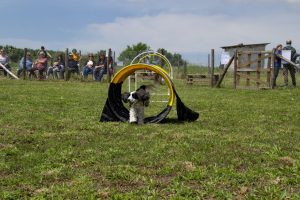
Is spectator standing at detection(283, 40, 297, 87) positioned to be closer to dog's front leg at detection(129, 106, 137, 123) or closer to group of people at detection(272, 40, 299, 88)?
group of people at detection(272, 40, 299, 88)

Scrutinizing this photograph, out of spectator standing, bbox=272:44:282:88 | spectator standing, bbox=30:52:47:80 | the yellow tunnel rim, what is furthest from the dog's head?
spectator standing, bbox=30:52:47:80

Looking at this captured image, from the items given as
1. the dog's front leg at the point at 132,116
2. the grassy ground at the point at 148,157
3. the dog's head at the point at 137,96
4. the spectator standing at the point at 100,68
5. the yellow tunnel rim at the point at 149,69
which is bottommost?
the grassy ground at the point at 148,157

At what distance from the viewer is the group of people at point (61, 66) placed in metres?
26.2

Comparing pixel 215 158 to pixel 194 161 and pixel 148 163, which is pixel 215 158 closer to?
pixel 194 161

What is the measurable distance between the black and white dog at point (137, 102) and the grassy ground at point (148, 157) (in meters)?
0.30

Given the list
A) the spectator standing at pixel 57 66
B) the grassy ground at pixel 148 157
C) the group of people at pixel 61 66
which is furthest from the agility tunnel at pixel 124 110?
the spectator standing at pixel 57 66

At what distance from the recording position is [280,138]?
806cm

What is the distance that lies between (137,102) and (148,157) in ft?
10.4

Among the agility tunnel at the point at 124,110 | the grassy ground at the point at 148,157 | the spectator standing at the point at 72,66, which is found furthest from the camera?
the spectator standing at the point at 72,66

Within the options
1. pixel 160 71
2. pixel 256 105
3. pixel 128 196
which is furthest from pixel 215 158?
pixel 256 105

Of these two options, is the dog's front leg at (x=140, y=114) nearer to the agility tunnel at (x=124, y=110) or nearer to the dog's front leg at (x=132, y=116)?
the dog's front leg at (x=132, y=116)

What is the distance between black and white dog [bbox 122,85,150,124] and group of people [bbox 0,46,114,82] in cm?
1647

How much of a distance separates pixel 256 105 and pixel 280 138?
558cm

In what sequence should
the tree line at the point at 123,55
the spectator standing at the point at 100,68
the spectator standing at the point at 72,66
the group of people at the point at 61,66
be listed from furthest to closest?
the tree line at the point at 123,55, the spectator standing at the point at 72,66, the group of people at the point at 61,66, the spectator standing at the point at 100,68
